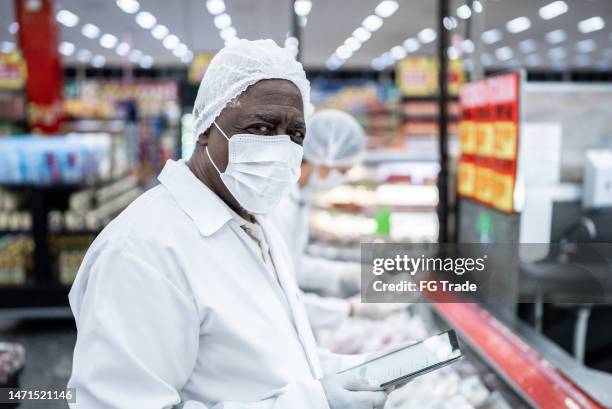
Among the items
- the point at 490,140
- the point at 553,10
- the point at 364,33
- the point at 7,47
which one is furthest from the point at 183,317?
the point at 364,33

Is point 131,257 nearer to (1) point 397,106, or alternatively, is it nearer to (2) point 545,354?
(2) point 545,354

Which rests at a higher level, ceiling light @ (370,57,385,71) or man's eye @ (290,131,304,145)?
ceiling light @ (370,57,385,71)

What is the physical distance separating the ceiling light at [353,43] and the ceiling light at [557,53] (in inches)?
263

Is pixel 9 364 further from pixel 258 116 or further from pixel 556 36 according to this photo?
pixel 556 36

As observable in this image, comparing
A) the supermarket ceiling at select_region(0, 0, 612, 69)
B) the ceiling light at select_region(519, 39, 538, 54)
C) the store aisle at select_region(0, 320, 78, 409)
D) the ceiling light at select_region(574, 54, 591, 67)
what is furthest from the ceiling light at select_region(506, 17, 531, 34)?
the store aisle at select_region(0, 320, 78, 409)

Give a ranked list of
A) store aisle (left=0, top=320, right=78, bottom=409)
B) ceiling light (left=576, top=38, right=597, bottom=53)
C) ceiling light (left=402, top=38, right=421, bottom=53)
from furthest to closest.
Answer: ceiling light (left=576, top=38, right=597, bottom=53) < ceiling light (left=402, top=38, right=421, bottom=53) < store aisle (left=0, top=320, right=78, bottom=409)

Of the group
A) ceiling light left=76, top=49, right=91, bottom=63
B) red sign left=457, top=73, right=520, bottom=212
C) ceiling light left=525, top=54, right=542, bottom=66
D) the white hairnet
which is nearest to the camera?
red sign left=457, top=73, right=520, bottom=212

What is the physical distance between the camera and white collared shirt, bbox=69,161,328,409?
3.96ft

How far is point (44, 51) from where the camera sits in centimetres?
802

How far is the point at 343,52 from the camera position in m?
20.8

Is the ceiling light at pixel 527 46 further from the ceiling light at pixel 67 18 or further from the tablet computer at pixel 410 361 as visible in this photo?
the tablet computer at pixel 410 361

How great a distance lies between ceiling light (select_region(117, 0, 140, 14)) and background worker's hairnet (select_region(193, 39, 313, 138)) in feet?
17.4

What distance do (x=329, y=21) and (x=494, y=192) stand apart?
1055 cm

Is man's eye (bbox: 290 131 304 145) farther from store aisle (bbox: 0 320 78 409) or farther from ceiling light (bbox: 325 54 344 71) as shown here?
ceiling light (bbox: 325 54 344 71)
